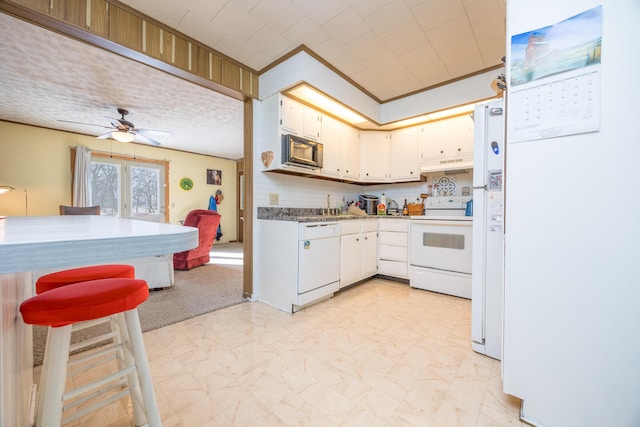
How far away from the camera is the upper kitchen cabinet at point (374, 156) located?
12.4ft

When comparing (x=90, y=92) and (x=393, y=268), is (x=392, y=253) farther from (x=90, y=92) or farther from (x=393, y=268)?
(x=90, y=92)

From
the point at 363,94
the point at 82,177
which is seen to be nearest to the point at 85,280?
the point at 363,94

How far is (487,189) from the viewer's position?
68.1 inches

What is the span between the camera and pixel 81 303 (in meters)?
0.81

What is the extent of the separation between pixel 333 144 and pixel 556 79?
7.98 ft

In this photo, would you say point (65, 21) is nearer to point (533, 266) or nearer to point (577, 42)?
point (577, 42)

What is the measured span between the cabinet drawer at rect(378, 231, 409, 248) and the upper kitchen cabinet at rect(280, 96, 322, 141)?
1.55 metres

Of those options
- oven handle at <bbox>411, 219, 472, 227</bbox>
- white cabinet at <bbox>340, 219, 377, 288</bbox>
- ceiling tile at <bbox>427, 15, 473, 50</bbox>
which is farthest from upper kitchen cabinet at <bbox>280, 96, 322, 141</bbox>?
oven handle at <bbox>411, 219, 472, 227</bbox>

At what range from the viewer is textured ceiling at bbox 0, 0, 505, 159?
1.97 metres

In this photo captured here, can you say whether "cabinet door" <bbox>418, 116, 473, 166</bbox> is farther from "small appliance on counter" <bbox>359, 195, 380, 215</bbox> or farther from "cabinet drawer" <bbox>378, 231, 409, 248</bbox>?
"cabinet drawer" <bbox>378, 231, 409, 248</bbox>

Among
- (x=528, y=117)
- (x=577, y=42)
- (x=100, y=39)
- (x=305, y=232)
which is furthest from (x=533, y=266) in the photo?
(x=100, y=39)

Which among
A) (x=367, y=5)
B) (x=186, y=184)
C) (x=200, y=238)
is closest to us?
(x=367, y=5)

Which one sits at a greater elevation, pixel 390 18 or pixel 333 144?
pixel 390 18

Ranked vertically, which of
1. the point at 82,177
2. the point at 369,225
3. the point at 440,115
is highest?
the point at 440,115
